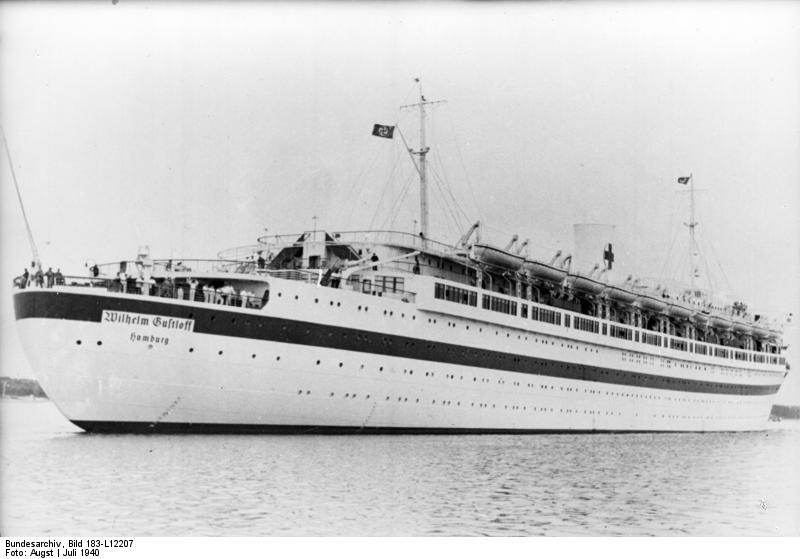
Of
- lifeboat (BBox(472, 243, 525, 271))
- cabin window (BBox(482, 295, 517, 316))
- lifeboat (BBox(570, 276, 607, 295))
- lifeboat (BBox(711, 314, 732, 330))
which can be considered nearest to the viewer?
cabin window (BBox(482, 295, 517, 316))

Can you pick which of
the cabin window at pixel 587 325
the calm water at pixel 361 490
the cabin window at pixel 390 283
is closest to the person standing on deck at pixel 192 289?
the calm water at pixel 361 490

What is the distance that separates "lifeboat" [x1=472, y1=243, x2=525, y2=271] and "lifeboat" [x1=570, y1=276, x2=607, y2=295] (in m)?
4.78

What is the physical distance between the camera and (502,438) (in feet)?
101

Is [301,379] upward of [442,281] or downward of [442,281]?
downward

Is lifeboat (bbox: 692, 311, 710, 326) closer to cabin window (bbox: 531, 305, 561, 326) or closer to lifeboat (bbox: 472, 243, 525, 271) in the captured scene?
cabin window (bbox: 531, 305, 561, 326)

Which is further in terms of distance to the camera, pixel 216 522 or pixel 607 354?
pixel 607 354

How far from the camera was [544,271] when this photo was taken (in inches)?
1490

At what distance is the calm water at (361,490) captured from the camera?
12.9 metres

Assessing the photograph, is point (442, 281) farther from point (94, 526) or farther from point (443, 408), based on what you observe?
point (94, 526)

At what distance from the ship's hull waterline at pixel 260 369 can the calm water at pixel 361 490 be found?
113 centimetres

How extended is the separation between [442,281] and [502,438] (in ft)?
20.1

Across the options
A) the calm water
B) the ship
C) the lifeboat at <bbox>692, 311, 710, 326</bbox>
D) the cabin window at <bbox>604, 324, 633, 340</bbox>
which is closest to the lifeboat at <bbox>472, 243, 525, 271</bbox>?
the ship

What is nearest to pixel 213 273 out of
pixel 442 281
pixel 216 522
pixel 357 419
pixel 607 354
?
pixel 357 419

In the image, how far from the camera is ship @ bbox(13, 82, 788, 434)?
23562 mm
